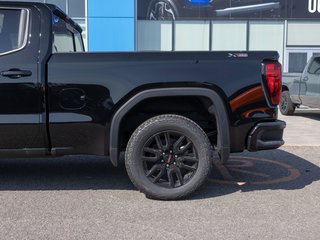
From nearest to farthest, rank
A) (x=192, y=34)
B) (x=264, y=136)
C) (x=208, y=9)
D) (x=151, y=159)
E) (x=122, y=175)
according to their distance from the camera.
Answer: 1. (x=151, y=159)
2. (x=264, y=136)
3. (x=122, y=175)
4. (x=208, y=9)
5. (x=192, y=34)

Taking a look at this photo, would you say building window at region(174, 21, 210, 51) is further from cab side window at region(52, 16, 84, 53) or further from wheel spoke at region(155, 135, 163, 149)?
wheel spoke at region(155, 135, 163, 149)

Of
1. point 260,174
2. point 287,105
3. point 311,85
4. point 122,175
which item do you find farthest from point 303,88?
point 122,175

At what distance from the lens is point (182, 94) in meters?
4.54

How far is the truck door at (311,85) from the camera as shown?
11148 millimetres

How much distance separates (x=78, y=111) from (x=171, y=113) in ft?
3.31

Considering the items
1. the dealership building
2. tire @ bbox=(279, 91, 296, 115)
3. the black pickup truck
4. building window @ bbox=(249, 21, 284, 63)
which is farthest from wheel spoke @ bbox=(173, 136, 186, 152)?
building window @ bbox=(249, 21, 284, 63)

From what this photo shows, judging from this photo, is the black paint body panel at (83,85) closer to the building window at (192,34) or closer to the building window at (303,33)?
the building window at (192,34)

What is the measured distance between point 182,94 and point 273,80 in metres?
0.94

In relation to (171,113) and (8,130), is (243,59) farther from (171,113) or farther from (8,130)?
(8,130)

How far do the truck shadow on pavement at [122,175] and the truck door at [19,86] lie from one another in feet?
2.40

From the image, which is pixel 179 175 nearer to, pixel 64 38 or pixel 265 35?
pixel 64 38

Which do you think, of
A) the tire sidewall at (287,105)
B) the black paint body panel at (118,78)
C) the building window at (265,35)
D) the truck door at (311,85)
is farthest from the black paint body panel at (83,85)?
the building window at (265,35)

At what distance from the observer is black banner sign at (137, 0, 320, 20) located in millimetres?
18828

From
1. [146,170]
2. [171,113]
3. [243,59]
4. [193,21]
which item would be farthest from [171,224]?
[193,21]
